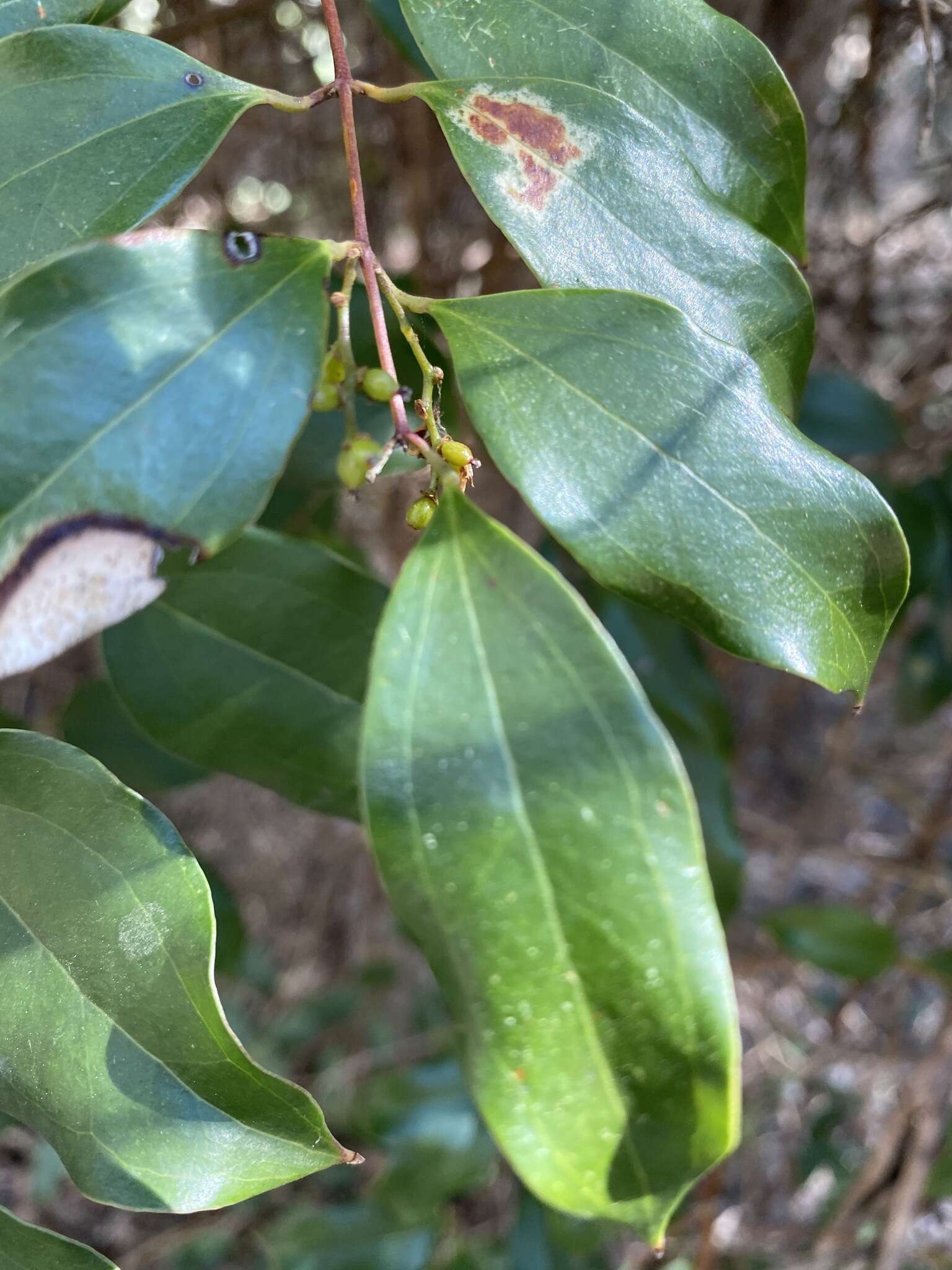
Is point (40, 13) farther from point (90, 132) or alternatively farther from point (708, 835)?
point (708, 835)

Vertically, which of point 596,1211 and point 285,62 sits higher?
point 285,62

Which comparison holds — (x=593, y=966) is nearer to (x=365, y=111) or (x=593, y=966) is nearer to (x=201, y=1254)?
(x=365, y=111)

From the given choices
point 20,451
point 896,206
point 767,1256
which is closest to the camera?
point 20,451

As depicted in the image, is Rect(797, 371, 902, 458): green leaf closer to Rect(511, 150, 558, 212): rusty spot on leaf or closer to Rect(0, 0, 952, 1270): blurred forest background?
Rect(0, 0, 952, 1270): blurred forest background

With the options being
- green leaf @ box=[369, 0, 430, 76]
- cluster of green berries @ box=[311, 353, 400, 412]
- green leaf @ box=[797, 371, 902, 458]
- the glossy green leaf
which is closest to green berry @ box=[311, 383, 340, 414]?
cluster of green berries @ box=[311, 353, 400, 412]

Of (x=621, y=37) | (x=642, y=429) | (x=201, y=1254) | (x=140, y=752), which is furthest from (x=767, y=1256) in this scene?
(x=621, y=37)

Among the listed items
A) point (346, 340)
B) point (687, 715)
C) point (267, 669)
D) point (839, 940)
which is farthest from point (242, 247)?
point (839, 940)

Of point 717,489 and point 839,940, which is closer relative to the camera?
point 717,489
